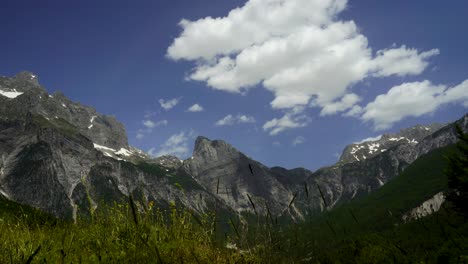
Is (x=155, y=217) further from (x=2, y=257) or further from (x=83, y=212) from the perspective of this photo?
(x=2, y=257)

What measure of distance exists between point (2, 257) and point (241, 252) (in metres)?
2.73

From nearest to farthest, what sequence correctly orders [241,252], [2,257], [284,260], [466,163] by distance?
[2,257], [284,260], [241,252], [466,163]

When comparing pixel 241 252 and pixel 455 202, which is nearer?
pixel 241 252

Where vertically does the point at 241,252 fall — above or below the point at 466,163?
below

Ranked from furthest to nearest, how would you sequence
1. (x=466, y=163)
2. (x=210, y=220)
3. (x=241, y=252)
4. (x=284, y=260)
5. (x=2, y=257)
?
(x=466, y=163), (x=210, y=220), (x=241, y=252), (x=284, y=260), (x=2, y=257)

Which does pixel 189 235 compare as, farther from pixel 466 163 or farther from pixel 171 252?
pixel 466 163

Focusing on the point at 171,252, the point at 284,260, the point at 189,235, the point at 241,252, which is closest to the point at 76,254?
the point at 171,252

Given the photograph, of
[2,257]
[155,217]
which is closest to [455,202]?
[155,217]

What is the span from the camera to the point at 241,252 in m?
5.44

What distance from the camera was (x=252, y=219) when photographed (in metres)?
5.70

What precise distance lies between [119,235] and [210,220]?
1248 mm

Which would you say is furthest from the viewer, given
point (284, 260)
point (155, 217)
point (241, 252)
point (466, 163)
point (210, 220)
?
point (466, 163)

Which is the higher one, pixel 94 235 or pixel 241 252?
pixel 94 235

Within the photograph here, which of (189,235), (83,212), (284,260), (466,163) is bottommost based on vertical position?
(284,260)
